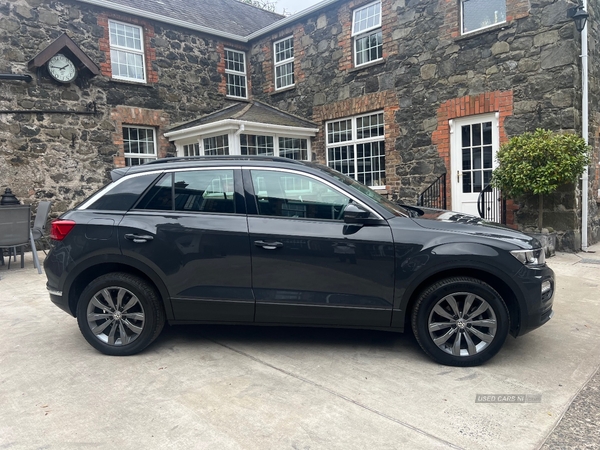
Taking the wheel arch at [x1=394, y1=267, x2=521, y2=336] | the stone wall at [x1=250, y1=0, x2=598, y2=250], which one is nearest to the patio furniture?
the wheel arch at [x1=394, y1=267, x2=521, y2=336]

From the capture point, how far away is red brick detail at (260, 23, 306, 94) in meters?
12.7

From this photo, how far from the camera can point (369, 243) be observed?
11.9ft

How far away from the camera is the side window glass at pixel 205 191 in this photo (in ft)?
12.9

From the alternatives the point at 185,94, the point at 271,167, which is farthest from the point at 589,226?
the point at 185,94

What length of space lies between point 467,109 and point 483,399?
7.52 meters

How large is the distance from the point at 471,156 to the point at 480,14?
2.88m

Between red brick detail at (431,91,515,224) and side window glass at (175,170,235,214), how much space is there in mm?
6762

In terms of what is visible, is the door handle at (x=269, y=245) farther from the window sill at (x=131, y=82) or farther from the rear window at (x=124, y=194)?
the window sill at (x=131, y=82)

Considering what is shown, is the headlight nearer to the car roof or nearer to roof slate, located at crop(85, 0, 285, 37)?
the car roof

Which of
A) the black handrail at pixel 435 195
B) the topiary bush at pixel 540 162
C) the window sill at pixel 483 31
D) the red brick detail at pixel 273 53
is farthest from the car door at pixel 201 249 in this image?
the red brick detail at pixel 273 53

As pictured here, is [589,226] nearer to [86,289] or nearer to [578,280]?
[578,280]

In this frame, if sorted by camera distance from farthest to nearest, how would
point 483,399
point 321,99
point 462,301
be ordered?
1. point 321,99
2. point 462,301
3. point 483,399

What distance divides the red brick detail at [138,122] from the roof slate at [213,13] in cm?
258

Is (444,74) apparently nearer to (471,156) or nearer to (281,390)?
(471,156)
